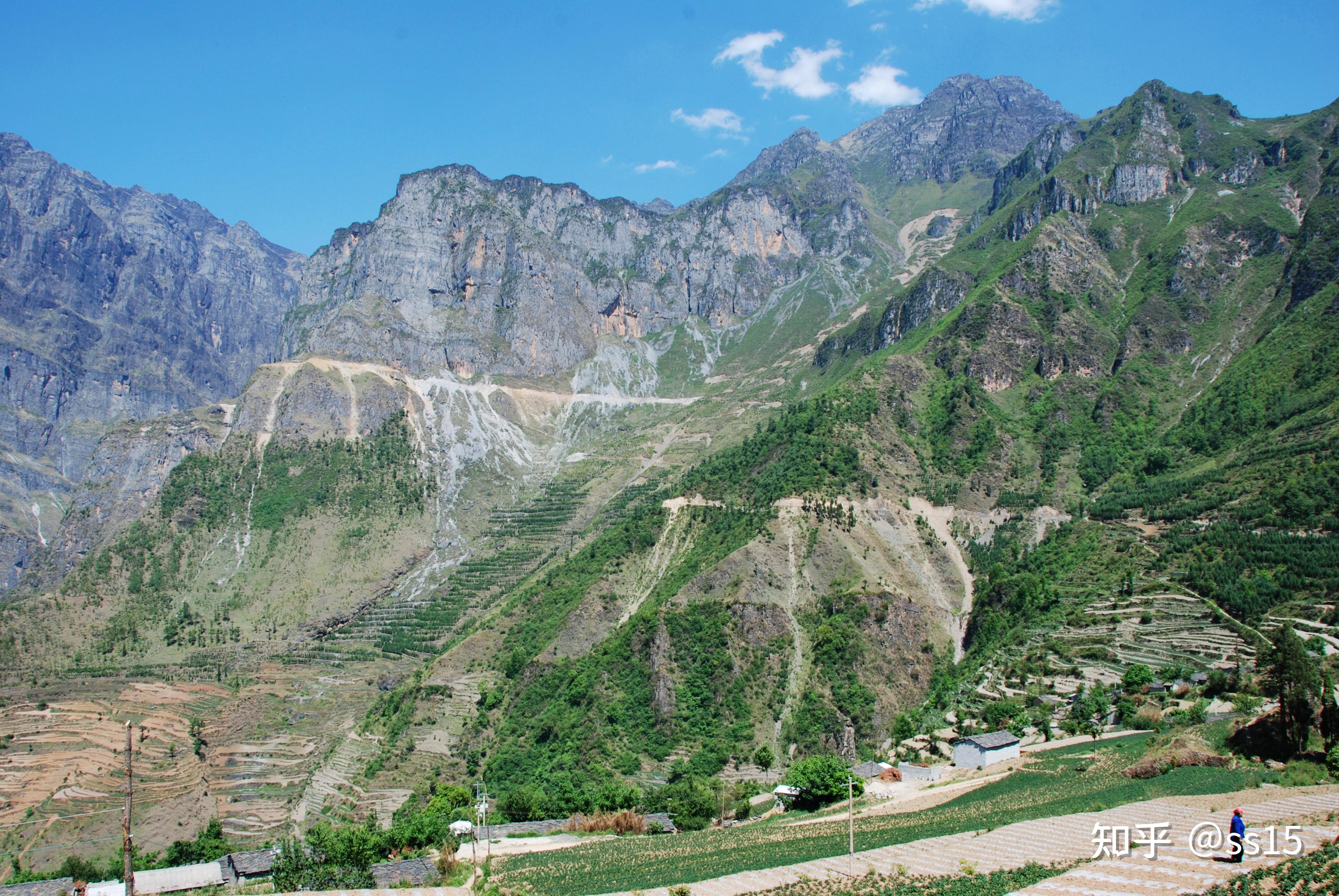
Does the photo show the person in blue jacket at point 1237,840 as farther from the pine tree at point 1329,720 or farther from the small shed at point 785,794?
the small shed at point 785,794

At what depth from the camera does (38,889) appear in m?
51.0

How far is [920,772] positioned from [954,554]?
57950 mm

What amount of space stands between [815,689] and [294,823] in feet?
171

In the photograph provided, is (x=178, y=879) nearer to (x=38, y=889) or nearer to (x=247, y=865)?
(x=247, y=865)

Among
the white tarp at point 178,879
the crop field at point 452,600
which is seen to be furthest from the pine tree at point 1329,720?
the crop field at point 452,600

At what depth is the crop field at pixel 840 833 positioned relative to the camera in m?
40.2

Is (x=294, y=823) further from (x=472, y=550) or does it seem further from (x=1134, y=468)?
(x=1134, y=468)

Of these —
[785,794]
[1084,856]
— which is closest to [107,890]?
[785,794]

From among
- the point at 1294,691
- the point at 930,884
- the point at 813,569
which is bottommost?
the point at 930,884

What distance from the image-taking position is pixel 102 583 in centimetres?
17088

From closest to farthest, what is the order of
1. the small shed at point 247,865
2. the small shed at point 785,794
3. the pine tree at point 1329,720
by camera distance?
1. the pine tree at point 1329,720
2. the small shed at point 247,865
3. the small shed at point 785,794

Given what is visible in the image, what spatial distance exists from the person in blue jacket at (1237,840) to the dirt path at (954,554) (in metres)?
78.0

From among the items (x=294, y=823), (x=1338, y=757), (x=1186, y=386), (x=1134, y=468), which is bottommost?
(x=294, y=823)

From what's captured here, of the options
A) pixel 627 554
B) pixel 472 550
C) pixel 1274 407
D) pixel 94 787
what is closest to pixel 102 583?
pixel 472 550
